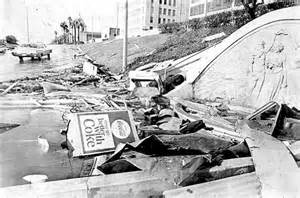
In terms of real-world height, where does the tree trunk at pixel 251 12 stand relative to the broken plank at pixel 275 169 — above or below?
above

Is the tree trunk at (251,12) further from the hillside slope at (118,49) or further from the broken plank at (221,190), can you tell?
the hillside slope at (118,49)

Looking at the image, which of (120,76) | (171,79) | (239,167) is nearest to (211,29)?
(171,79)

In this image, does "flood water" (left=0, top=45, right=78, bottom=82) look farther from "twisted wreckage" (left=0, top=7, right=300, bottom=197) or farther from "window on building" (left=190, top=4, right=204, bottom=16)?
"window on building" (left=190, top=4, right=204, bottom=16)

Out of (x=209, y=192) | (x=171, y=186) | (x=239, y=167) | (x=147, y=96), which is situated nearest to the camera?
(x=209, y=192)

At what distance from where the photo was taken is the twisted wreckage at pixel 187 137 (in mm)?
2125

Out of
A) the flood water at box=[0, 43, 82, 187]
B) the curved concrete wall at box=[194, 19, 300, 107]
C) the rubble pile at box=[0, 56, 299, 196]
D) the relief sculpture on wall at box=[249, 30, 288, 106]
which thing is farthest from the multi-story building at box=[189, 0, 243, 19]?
the flood water at box=[0, 43, 82, 187]

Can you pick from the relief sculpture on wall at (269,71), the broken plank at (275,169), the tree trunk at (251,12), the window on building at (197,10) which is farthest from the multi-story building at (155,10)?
the broken plank at (275,169)

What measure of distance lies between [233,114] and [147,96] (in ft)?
6.56

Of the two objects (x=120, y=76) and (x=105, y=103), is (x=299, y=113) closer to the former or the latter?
(x=105, y=103)

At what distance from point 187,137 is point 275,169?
104cm

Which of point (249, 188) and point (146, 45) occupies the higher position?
point (146, 45)

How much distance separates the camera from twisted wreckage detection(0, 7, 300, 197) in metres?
2.12

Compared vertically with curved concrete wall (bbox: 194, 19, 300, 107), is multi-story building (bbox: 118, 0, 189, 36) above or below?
above

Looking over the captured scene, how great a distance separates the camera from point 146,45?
40.5 ft
